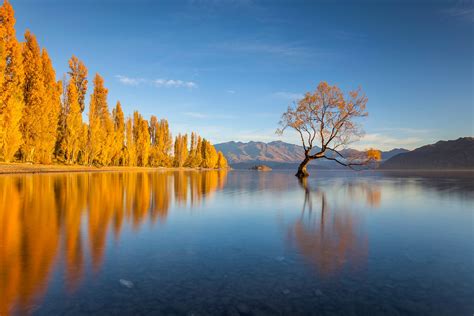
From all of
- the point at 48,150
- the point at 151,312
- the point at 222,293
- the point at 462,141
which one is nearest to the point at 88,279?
the point at 151,312

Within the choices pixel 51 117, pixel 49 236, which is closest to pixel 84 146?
pixel 51 117

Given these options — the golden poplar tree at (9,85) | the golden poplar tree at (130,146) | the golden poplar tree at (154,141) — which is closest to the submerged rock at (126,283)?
the golden poplar tree at (9,85)

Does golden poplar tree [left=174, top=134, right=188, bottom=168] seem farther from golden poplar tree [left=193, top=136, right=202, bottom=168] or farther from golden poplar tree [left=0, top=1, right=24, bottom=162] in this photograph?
golden poplar tree [left=0, top=1, right=24, bottom=162]

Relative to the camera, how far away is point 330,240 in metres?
5.43

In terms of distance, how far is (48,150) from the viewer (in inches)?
1452

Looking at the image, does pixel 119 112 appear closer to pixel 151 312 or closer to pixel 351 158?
pixel 351 158

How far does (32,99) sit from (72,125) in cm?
836

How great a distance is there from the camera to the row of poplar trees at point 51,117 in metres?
28.4

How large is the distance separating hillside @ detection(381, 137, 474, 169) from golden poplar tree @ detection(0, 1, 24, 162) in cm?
18736

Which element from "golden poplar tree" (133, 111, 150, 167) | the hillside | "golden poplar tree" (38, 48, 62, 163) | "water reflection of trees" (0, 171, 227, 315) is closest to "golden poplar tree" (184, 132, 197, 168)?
"golden poplar tree" (133, 111, 150, 167)

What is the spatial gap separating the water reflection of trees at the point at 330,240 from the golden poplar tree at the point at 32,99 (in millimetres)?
38342

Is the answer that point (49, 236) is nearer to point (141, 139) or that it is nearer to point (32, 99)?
point (32, 99)

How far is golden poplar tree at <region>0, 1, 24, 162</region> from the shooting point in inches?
1063

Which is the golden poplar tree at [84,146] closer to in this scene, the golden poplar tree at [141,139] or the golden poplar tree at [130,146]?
the golden poplar tree at [130,146]
